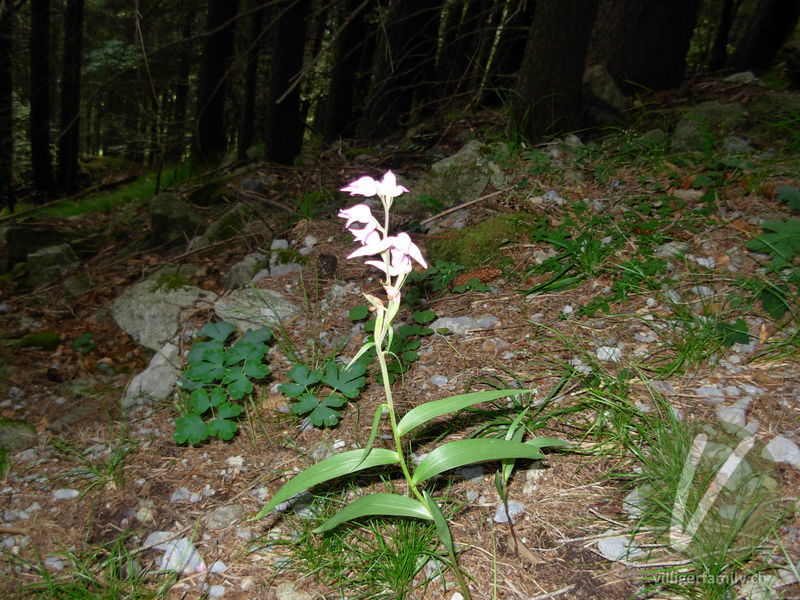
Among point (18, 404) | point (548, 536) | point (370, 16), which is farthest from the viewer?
point (370, 16)

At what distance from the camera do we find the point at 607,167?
11.2 ft

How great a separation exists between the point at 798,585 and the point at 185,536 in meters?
1.88

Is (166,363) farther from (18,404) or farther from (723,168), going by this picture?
(723,168)

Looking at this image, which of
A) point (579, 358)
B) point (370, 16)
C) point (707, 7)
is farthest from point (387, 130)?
point (707, 7)

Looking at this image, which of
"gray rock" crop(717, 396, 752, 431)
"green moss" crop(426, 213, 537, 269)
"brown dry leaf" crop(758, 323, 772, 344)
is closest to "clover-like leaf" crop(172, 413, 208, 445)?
"green moss" crop(426, 213, 537, 269)

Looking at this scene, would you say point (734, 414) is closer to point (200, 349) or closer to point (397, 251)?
point (397, 251)

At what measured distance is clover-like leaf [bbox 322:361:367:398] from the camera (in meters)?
2.12

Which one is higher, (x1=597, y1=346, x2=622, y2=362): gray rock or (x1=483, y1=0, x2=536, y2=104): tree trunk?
(x1=483, y1=0, x2=536, y2=104): tree trunk

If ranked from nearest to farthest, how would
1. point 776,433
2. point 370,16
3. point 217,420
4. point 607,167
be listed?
point 776,433 → point 217,420 → point 607,167 → point 370,16

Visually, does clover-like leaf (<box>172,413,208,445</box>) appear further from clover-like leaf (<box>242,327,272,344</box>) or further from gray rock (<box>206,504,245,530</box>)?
clover-like leaf (<box>242,327,272,344</box>)

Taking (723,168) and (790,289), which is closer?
(790,289)

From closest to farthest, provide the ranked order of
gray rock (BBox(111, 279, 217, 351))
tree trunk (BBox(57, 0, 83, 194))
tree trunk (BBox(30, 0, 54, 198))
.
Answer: gray rock (BBox(111, 279, 217, 351)) < tree trunk (BBox(30, 0, 54, 198)) < tree trunk (BBox(57, 0, 83, 194))

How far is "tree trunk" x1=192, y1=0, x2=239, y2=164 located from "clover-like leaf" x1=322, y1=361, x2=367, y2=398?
6.01 metres

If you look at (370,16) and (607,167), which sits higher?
(370,16)
